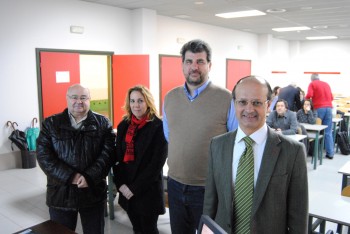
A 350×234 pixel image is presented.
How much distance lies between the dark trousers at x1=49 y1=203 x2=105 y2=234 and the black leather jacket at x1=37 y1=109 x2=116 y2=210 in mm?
57

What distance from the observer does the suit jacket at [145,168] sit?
2275 mm

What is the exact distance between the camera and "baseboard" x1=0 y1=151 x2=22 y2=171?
16.7 feet

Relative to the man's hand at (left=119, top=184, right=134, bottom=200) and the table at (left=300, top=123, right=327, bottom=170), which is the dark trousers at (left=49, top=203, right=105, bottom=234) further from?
the table at (left=300, top=123, right=327, bottom=170)

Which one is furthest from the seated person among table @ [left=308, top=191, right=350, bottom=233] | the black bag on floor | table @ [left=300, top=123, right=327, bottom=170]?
table @ [left=308, top=191, right=350, bottom=233]

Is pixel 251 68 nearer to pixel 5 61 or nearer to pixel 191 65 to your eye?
pixel 5 61

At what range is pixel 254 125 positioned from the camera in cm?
136

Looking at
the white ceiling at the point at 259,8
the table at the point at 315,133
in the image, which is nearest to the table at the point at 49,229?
the table at the point at 315,133

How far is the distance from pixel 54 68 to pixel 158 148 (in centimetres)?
410

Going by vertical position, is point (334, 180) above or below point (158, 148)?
below

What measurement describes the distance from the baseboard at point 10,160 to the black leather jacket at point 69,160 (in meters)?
3.48

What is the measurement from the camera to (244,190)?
1383 millimetres

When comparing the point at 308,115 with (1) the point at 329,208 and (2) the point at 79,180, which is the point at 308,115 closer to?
(1) the point at 329,208

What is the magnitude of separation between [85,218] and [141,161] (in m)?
0.55

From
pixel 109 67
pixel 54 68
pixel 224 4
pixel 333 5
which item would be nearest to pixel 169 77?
pixel 109 67
